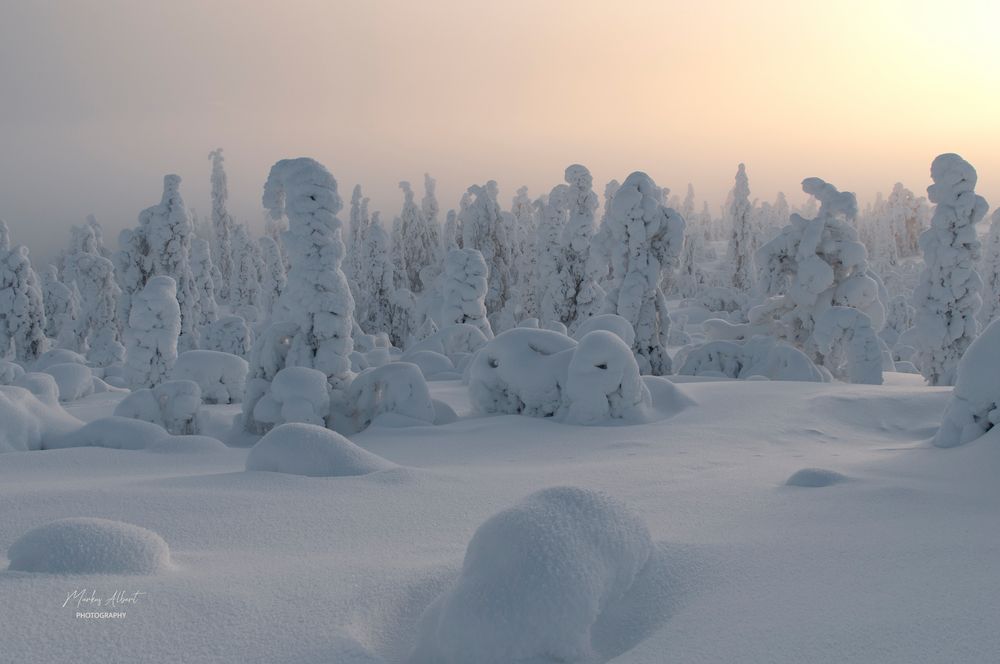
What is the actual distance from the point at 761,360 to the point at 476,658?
1547 cm

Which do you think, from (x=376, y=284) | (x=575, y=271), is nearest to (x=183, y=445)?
(x=575, y=271)

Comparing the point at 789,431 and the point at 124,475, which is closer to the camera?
the point at 124,475

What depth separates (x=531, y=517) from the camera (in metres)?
2.62

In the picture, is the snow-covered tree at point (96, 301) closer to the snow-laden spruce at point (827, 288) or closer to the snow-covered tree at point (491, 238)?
the snow-covered tree at point (491, 238)

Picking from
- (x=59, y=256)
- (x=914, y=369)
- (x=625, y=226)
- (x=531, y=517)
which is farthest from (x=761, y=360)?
(x=59, y=256)

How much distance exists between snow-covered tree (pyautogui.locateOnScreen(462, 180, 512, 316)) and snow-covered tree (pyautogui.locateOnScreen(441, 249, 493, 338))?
47.6 feet

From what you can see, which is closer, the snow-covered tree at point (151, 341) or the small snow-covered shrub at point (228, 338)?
the snow-covered tree at point (151, 341)

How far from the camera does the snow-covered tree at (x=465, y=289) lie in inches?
861

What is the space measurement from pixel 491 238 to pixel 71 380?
25.1 meters

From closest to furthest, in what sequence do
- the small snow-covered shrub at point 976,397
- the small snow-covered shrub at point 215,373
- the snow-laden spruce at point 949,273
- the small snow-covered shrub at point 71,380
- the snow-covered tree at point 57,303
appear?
1. the small snow-covered shrub at point 976,397
2. the small snow-covered shrub at point 215,373
3. the small snow-covered shrub at point 71,380
4. the snow-laden spruce at point 949,273
5. the snow-covered tree at point 57,303

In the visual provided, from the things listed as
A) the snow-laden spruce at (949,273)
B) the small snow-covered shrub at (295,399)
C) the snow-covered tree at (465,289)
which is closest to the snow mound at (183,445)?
the small snow-covered shrub at (295,399)

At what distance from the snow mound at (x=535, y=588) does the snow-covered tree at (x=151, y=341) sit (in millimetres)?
14949

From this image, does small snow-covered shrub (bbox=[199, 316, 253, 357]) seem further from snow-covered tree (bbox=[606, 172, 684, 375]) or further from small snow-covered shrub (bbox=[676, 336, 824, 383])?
small snow-covered shrub (bbox=[676, 336, 824, 383])

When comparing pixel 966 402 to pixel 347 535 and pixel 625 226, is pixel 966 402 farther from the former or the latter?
pixel 625 226
